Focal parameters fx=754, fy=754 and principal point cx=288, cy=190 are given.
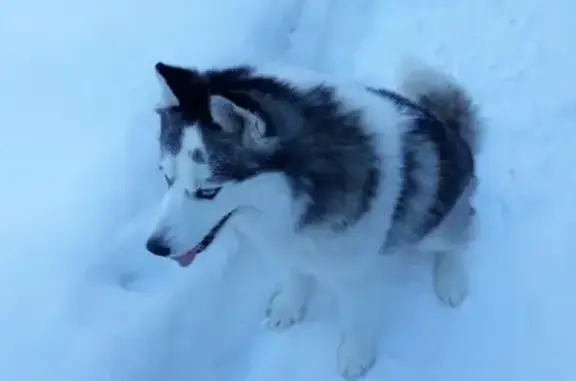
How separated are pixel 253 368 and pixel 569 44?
2.35m

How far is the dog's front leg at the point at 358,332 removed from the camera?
2771mm

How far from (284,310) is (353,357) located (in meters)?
0.34

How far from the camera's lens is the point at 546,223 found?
10.8ft

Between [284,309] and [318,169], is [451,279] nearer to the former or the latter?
[284,309]

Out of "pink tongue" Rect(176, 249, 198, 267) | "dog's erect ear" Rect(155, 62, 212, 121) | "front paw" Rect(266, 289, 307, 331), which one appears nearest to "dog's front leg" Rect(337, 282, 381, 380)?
"front paw" Rect(266, 289, 307, 331)

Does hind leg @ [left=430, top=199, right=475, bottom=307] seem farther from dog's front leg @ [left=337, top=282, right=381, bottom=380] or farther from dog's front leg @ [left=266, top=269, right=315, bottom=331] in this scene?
dog's front leg @ [left=266, top=269, right=315, bottom=331]

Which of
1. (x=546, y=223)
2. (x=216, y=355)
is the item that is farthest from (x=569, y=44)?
(x=216, y=355)

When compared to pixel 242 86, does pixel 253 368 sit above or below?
below

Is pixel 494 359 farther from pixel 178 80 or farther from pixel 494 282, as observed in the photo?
pixel 178 80

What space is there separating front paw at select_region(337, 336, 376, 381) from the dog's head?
0.98 m

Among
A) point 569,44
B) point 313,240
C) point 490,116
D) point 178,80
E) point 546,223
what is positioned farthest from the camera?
point 569,44

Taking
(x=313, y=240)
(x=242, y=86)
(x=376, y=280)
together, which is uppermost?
(x=242, y=86)

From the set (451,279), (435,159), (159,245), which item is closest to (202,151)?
(159,245)

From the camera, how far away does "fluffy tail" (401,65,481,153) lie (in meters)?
2.83
